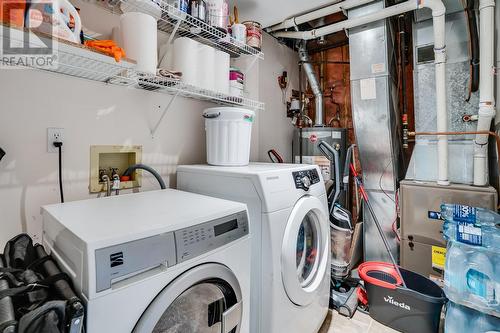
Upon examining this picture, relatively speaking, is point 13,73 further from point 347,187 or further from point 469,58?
point 469,58

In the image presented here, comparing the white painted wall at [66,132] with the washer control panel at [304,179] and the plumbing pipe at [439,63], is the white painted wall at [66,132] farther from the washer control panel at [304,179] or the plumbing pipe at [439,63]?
the plumbing pipe at [439,63]

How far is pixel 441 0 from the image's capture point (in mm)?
1930

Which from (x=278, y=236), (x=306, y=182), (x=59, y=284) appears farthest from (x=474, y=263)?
(x=59, y=284)

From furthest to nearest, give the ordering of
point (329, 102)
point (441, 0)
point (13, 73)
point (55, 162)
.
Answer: point (329, 102), point (441, 0), point (55, 162), point (13, 73)

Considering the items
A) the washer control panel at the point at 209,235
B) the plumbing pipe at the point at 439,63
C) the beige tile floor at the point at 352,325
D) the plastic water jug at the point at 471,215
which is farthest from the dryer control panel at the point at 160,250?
the plumbing pipe at the point at 439,63

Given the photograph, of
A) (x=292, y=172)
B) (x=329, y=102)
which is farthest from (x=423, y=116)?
(x=292, y=172)

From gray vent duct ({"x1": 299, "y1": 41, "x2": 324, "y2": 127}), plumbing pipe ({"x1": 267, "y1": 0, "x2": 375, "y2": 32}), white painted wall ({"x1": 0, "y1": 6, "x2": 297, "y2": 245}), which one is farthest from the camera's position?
gray vent duct ({"x1": 299, "y1": 41, "x2": 324, "y2": 127})

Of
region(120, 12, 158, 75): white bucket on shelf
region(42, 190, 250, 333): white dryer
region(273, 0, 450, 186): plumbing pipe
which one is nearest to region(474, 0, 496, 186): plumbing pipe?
region(273, 0, 450, 186): plumbing pipe

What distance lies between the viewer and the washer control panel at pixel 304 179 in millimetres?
1455

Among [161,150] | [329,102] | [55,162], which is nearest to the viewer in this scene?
[55,162]

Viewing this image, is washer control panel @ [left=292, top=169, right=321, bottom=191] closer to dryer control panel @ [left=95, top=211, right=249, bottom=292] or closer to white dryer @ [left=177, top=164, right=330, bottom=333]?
white dryer @ [left=177, top=164, right=330, bottom=333]

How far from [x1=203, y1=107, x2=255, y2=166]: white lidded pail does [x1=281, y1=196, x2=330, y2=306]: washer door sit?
53cm

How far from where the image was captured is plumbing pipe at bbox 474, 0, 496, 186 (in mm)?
1784

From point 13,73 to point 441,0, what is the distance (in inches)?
110
